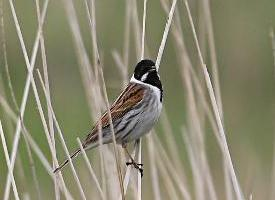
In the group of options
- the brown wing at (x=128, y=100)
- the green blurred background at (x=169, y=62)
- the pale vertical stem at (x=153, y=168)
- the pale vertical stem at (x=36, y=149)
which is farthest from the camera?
the green blurred background at (x=169, y=62)

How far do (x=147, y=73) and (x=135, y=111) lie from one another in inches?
11.4

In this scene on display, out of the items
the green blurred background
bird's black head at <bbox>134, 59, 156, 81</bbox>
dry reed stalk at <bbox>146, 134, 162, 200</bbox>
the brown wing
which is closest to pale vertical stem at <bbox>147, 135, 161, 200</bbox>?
dry reed stalk at <bbox>146, 134, 162, 200</bbox>

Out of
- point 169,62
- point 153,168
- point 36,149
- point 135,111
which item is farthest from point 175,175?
point 169,62

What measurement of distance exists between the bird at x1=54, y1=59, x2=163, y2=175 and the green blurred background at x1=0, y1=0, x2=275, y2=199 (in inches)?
171

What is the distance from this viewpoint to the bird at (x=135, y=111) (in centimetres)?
563

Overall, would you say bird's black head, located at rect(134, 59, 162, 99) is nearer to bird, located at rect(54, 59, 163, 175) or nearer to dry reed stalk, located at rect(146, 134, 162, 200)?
bird, located at rect(54, 59, 163, 175)

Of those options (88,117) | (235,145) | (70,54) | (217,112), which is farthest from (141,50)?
(70,54)

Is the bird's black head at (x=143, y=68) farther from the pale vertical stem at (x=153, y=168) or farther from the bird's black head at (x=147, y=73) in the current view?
the pale vertical stem at (x=153, y=168)

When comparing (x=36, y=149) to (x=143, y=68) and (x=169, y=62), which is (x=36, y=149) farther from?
(x=169, y=62)

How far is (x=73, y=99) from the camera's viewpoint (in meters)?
11.0

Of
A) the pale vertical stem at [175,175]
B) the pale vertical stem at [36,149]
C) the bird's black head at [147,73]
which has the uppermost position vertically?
the bird's black head at [147,73]

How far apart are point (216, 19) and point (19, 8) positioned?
2.14 m

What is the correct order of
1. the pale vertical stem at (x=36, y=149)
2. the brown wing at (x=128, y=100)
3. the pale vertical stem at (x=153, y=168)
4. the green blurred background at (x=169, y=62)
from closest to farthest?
1. the pale vertical stem at (x=36, y=149)
2. the pale vertical stem at (x=153, y=168)
3. the brown wing at (x=128, y=100)
4. the green blurred background at (x=169, y=62)

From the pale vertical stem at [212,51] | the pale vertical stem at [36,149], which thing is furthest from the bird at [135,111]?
the pale vertical stem at [36,149]
